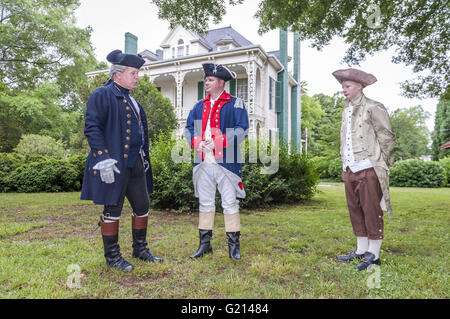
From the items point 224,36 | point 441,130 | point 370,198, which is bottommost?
point 370,198

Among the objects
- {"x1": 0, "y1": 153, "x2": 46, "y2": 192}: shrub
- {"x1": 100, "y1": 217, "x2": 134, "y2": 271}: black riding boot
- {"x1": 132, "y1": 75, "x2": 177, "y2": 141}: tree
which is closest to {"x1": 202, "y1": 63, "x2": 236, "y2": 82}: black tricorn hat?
{"x1": 100, "y1": 217, "x2": 134, "y2": 271}: black riding boot

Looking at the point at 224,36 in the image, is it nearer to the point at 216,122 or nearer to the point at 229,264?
the point at 216,122

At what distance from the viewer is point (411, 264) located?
311 centimetres

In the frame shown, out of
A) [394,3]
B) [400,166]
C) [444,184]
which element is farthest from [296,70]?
[394,3]

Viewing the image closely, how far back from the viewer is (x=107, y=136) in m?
2.81

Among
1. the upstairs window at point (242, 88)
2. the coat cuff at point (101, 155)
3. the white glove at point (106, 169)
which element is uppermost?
the upstairs window at point (242, 88)

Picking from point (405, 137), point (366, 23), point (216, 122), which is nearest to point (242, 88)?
point (366, 23)

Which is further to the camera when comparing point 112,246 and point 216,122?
point 216,122

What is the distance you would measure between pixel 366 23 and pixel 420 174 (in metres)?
14.4

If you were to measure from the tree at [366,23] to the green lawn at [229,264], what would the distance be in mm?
3654

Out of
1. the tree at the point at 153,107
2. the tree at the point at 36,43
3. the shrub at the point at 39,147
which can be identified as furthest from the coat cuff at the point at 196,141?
the tree at the point at 36,43

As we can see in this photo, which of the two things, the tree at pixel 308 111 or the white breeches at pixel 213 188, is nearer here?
the white breeches at pixel 213 188

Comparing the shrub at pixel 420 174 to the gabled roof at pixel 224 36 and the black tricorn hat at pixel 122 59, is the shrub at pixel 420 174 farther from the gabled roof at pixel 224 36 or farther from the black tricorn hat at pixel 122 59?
the black tricorn hat at pixel 122 59

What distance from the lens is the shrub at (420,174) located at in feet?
57.5
